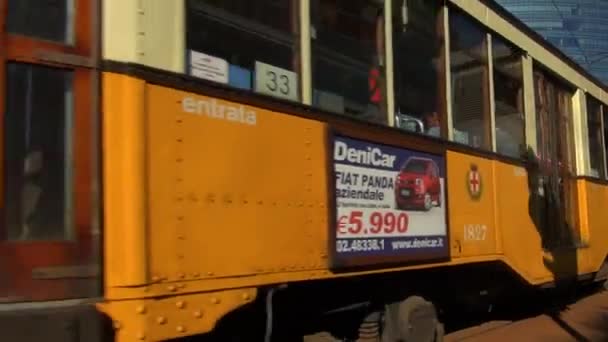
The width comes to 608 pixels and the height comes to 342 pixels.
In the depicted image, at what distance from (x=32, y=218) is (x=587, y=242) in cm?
745

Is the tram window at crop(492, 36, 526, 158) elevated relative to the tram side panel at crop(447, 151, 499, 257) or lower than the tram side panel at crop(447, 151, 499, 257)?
elevated

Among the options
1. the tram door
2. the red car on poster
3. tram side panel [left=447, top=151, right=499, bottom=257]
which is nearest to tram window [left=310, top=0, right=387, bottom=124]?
the red car on poster

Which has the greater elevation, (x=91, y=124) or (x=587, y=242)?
(x=91, y=124)

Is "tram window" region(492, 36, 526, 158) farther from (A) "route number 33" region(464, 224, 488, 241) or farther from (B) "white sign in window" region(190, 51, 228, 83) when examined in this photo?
(B) "white sign in window" region(190, 51, 228, 83)

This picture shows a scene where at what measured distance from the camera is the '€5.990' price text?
13.7ft

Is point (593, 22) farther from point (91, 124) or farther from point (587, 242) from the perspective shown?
point (91, 124)

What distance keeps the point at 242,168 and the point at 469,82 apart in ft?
10.4

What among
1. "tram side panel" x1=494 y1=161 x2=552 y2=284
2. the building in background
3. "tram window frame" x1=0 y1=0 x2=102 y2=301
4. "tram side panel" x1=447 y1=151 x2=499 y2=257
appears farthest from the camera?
the building in background

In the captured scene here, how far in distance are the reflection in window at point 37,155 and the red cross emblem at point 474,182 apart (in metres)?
3.51

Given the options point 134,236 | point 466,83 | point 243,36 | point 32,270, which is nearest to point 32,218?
point 32,270

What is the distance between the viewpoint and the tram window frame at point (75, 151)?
2867mm

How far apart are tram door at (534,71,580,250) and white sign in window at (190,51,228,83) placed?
4689mm

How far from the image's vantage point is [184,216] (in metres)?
3.17

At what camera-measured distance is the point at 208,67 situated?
3.46 m
